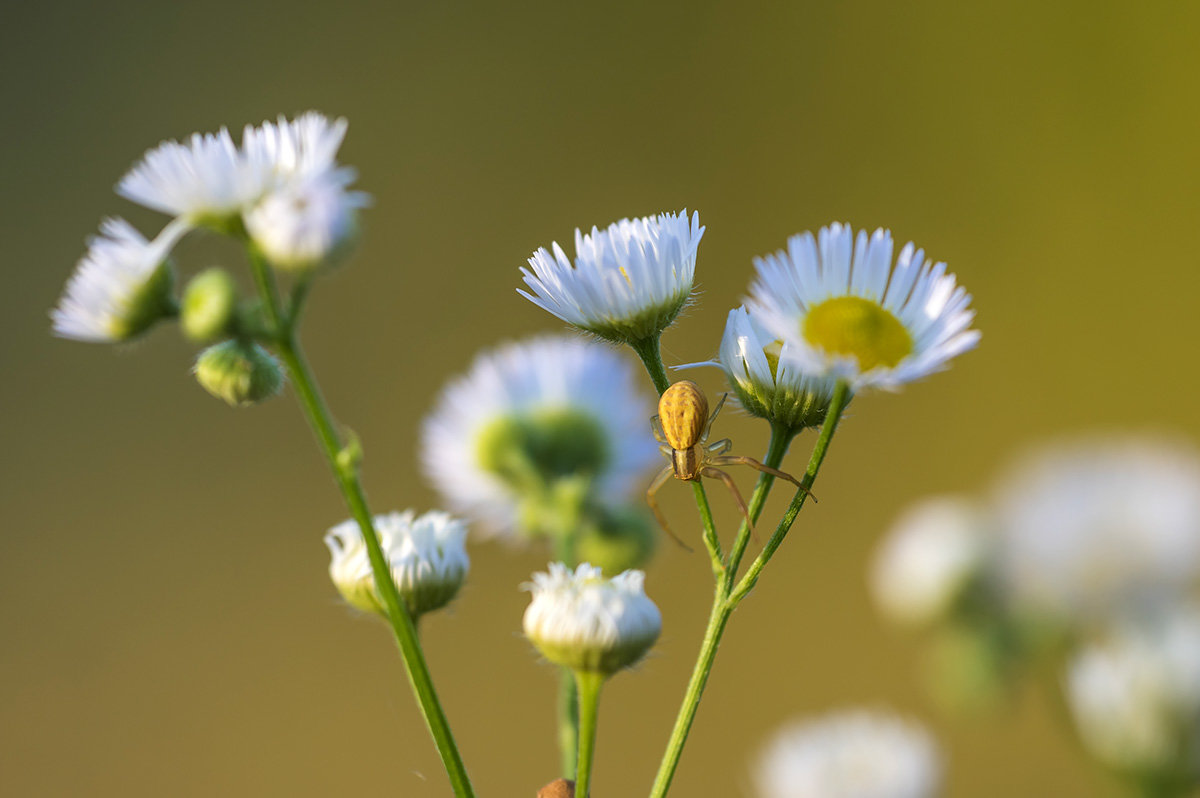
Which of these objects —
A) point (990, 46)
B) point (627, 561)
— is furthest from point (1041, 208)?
point (627, 561)

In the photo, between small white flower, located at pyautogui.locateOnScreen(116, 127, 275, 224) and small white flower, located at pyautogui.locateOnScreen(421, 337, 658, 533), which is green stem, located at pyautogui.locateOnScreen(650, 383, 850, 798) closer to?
small white flower, located at pyautogui.locateOnScreen(116, 127, 275, 224)

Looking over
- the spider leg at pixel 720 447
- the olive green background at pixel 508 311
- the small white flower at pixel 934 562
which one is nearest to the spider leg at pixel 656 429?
the spider leg at pixel 720 447

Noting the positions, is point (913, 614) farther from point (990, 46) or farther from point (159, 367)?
point (159, 367)

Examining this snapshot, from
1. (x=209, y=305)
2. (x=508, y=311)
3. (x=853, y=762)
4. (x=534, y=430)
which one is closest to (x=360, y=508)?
(x=209, y=305)

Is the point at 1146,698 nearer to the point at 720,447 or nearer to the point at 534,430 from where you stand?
the point at 720,447

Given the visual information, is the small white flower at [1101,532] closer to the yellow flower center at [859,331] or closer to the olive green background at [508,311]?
the yellow flower center at [859,331]

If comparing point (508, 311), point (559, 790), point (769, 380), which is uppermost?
point (508, 311)
